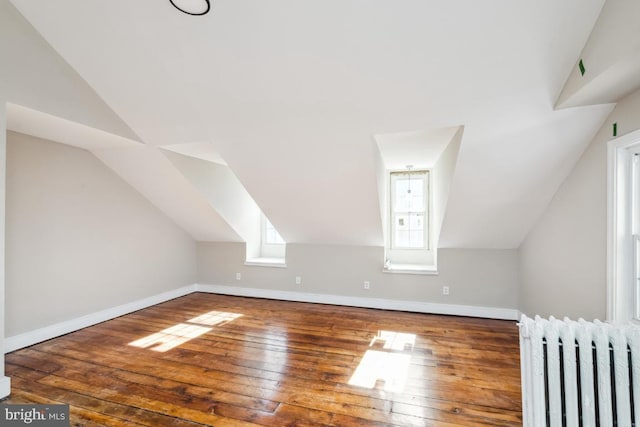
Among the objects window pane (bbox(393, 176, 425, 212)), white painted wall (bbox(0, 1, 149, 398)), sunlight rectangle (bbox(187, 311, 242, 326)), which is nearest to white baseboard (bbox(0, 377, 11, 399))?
Answer: white painted wall (bbox(0, 1, 149, 398))

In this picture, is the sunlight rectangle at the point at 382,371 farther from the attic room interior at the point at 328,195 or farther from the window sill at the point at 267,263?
the window sill at the point at 267,263

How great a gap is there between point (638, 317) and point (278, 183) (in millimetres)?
3116

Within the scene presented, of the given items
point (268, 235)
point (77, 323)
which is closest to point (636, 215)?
point (268, 235)

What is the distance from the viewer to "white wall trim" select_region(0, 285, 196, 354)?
108 inches

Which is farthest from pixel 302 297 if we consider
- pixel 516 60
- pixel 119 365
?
pixel 516 60

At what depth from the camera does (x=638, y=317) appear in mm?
1862

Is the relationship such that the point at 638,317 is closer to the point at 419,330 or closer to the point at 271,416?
the point at 419,330

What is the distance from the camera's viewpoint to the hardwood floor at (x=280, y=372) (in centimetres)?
185

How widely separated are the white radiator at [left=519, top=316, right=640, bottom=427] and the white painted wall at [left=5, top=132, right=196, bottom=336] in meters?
4.18

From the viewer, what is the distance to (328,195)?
336 centimetres

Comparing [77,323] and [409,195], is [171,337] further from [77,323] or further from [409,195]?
[409,195]

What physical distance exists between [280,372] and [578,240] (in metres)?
2.71

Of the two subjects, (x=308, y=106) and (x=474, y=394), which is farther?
(x=308, y=106)

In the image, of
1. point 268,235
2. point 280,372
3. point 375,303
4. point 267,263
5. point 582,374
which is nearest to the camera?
point 582,374
